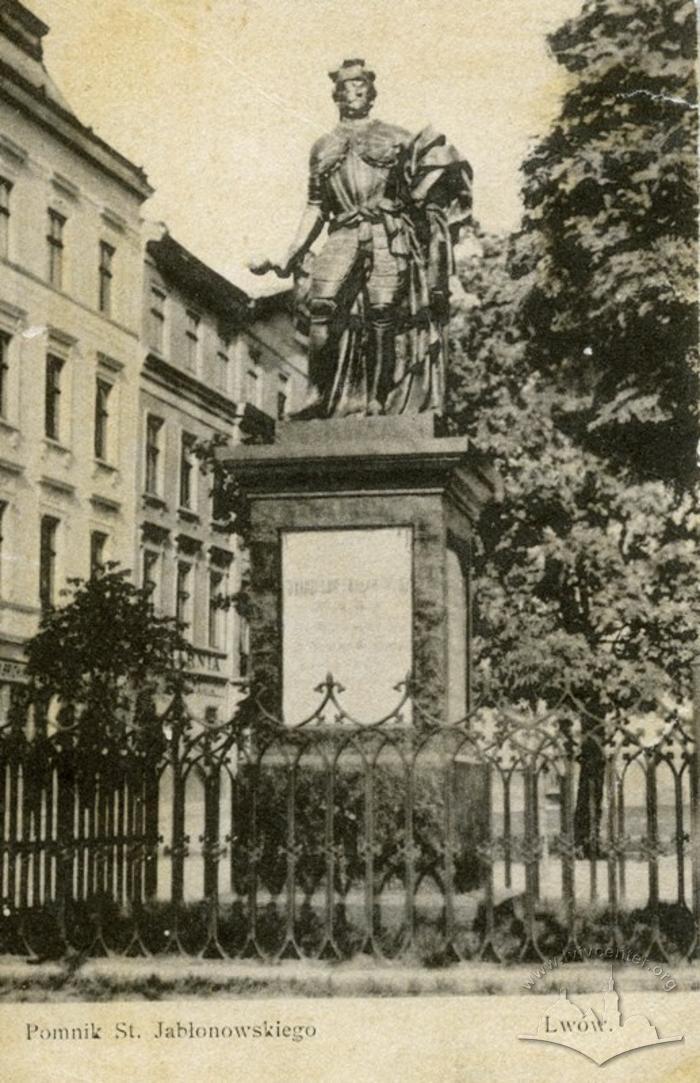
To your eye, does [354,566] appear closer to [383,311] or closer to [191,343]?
[383,311]

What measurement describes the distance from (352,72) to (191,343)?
5.41 meters

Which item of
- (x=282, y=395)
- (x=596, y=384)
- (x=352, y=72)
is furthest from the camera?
(x=596, y=384)

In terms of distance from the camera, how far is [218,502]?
1315 cm

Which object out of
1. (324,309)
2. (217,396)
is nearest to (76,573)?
(217,396)

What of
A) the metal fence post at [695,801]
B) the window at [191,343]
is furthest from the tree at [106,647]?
the metal fence post at [695,801]

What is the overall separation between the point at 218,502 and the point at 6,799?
5973 millimetres

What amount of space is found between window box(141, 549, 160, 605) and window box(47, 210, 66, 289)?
226 centimetres

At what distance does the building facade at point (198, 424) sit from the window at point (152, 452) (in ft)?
0.04

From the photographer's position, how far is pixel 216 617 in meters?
12.7

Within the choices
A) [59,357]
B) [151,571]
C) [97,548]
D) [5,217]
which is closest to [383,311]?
[59,357]

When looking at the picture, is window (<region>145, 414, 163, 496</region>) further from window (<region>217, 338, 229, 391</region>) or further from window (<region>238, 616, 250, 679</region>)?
window (<region>238, 616, 250, 679</region>)

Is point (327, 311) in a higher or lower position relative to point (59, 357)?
lower

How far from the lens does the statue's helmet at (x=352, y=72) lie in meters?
8.28

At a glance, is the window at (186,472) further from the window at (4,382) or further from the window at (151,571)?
the window at (4,382)
